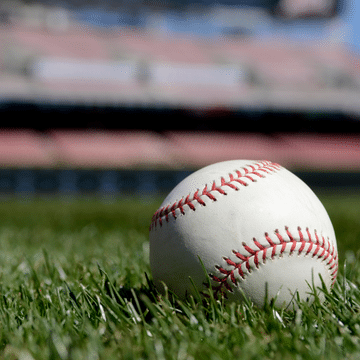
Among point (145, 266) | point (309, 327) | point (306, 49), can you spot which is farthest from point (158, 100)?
point (309, 327)

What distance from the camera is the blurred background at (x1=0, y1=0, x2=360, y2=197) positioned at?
13.6 metres

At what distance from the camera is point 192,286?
140 cm

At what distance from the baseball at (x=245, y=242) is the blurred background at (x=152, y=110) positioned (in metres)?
11.1

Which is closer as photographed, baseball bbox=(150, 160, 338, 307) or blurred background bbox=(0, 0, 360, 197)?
baseball bbox=(150, 160, 338, 307)

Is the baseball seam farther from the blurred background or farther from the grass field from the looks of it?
the blurred background

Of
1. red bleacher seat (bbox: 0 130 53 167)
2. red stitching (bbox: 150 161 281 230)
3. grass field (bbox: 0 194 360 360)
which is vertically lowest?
red bleacher seat (bbox: 0 130 53 167)

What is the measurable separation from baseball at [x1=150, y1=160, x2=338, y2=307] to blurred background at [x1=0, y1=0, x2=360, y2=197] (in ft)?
36.5

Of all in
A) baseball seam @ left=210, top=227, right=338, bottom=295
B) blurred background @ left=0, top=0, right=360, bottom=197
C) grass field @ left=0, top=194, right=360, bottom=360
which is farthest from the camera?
blurred background @ left=0, top=0, right=360, bottom=197

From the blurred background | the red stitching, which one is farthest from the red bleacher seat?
the red stitching

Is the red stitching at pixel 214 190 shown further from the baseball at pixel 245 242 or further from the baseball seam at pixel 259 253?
the baseball seam at pixel 259 253

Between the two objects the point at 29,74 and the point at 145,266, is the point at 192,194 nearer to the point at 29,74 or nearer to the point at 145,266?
the point at 145,266

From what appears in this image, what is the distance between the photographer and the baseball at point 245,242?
1367 millimetres

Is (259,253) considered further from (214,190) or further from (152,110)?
(152,110)

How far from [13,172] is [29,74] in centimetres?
497
